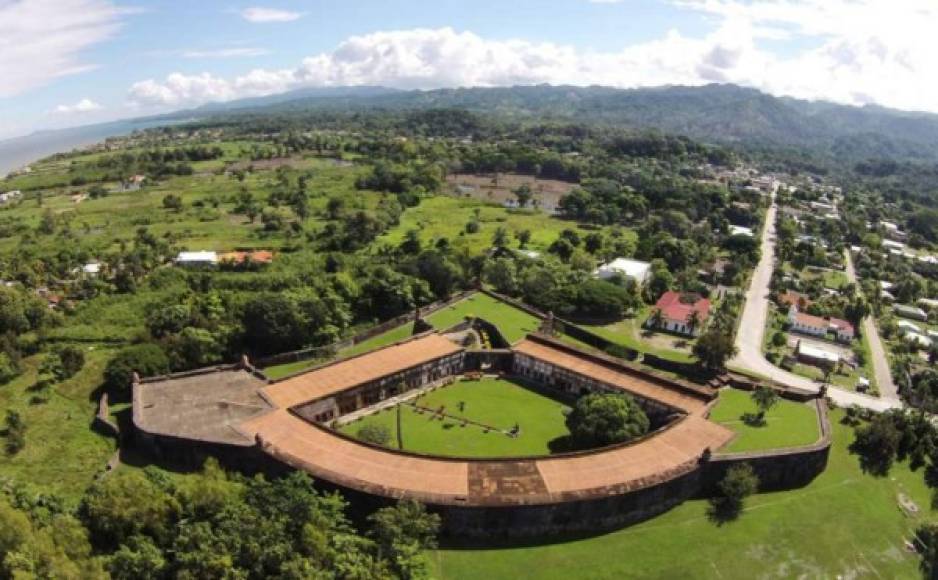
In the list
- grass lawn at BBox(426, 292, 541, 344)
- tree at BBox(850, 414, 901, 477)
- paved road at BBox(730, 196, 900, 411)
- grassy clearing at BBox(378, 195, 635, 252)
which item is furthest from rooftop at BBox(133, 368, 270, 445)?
paved road at BBox(730, 196, 900, 411)

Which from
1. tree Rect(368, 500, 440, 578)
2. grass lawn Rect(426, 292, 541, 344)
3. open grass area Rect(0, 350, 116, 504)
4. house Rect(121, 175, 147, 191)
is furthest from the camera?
house Rect(121, 175, 147, 191)

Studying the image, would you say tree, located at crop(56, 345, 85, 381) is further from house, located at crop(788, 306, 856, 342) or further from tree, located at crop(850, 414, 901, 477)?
house, located at crop(788, 306, 856, 342)

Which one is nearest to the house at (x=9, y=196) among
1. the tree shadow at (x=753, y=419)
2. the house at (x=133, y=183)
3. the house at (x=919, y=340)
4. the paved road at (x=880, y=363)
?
the house at (x=133, y=183)

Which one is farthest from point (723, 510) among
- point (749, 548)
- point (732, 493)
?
point (749, 548)

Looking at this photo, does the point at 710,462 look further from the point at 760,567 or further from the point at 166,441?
the point at 166,441

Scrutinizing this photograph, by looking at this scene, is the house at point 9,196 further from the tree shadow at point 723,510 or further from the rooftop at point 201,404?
the tree shadow at point 723,510

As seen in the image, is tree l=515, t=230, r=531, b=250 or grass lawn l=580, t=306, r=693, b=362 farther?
tree l=515, t=230, r=531, b=250
